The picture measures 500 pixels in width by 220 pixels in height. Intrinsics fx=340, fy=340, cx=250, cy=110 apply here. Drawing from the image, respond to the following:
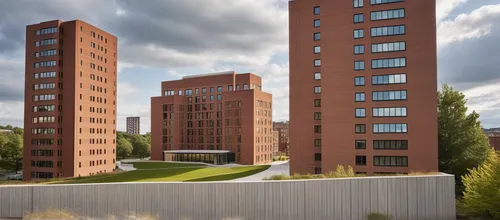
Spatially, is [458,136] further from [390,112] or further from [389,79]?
[389,79]

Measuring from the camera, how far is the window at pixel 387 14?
4775 cm

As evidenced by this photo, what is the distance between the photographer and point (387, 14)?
48281 mm

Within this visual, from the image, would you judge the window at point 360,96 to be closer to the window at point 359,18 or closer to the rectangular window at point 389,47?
the rectangular window at point 389,47

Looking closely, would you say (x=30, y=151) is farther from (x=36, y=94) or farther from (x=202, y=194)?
(x=202, y=194)

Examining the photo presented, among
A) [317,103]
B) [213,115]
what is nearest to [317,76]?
[317,103]

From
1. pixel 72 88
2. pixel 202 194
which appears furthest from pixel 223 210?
pixel 72 88

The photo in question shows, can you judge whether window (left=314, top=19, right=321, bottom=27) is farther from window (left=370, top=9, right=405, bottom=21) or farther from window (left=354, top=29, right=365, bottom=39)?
window (left=370, top=9, right=405, bottom=21)

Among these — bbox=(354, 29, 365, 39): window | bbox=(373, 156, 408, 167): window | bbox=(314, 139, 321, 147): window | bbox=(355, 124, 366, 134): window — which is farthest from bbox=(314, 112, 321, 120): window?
bbox=(354, 29, 365, 39): window

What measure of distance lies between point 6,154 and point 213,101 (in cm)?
5296

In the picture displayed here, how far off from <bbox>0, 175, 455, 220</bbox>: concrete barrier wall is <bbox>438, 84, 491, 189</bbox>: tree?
115 ft

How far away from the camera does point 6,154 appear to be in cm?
7875

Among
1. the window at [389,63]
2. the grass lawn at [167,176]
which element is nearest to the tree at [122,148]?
the grass lawn at [167,176]

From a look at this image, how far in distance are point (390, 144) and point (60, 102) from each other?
63506 mm

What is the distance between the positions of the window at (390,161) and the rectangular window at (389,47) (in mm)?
15024
